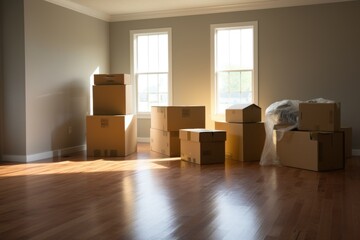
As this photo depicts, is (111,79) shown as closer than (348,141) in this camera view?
No

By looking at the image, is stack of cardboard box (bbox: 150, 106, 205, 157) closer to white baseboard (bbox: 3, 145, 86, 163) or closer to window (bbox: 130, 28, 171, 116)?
window (bbox: 130, 28, 171, 116)

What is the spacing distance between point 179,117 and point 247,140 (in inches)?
47.8

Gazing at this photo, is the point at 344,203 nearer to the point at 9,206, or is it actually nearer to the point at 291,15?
the point at 9,206

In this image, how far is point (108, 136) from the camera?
266 inches

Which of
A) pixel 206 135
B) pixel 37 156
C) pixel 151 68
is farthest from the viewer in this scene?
pixel 151 68

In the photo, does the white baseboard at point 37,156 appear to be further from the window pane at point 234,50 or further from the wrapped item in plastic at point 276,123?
the wrapped item in plastic at point 276,123

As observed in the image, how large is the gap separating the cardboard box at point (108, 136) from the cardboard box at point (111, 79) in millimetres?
579

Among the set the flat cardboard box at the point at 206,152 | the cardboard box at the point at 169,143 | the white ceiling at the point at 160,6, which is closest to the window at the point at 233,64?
the white ceiling at the point at 160,6

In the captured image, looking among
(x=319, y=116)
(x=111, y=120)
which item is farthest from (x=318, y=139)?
(x=111, y=120)

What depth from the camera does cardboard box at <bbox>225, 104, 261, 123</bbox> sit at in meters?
6.14

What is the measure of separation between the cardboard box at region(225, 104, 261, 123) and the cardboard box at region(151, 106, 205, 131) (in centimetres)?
65

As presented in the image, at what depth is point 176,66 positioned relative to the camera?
7914mm

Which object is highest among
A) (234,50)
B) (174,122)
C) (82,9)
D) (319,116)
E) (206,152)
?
(82,9)

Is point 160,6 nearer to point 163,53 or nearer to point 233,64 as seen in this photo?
point 163,53
